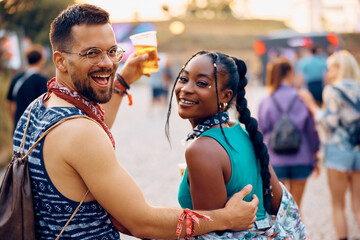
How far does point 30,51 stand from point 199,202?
14.0 ft

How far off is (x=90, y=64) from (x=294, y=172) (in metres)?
3.05

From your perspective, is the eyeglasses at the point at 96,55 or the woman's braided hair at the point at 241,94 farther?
the woman's braided hair at the point at 241,94

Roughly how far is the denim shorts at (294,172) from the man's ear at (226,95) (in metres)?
2.36

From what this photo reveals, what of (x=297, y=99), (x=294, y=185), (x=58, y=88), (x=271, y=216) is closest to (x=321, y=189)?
(x=294, y=185)

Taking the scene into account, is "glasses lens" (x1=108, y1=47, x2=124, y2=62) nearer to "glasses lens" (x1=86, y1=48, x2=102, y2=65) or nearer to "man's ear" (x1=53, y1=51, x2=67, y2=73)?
"glasses lens" (x1=86, y1=48, x2=102, y2=65)

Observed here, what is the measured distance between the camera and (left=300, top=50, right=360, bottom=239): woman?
3.98 m

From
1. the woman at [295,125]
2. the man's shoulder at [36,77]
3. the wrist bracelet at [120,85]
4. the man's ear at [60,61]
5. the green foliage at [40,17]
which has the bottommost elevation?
the woman at [295,125]

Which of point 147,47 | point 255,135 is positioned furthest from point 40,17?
point 255,135

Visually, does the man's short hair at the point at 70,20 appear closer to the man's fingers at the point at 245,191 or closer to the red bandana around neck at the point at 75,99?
the red bandana around neck at the point at 75,99

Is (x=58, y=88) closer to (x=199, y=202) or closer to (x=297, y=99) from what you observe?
(x=199, y=202)

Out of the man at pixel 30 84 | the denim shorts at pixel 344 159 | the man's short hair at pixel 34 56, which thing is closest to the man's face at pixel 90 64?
the denim shorts at pixel 344 159

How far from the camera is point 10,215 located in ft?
4.93

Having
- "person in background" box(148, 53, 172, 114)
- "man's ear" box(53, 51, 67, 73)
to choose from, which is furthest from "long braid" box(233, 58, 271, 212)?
"person in background" box(148, 53, 172, 114)

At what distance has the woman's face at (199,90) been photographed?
1890 mm
